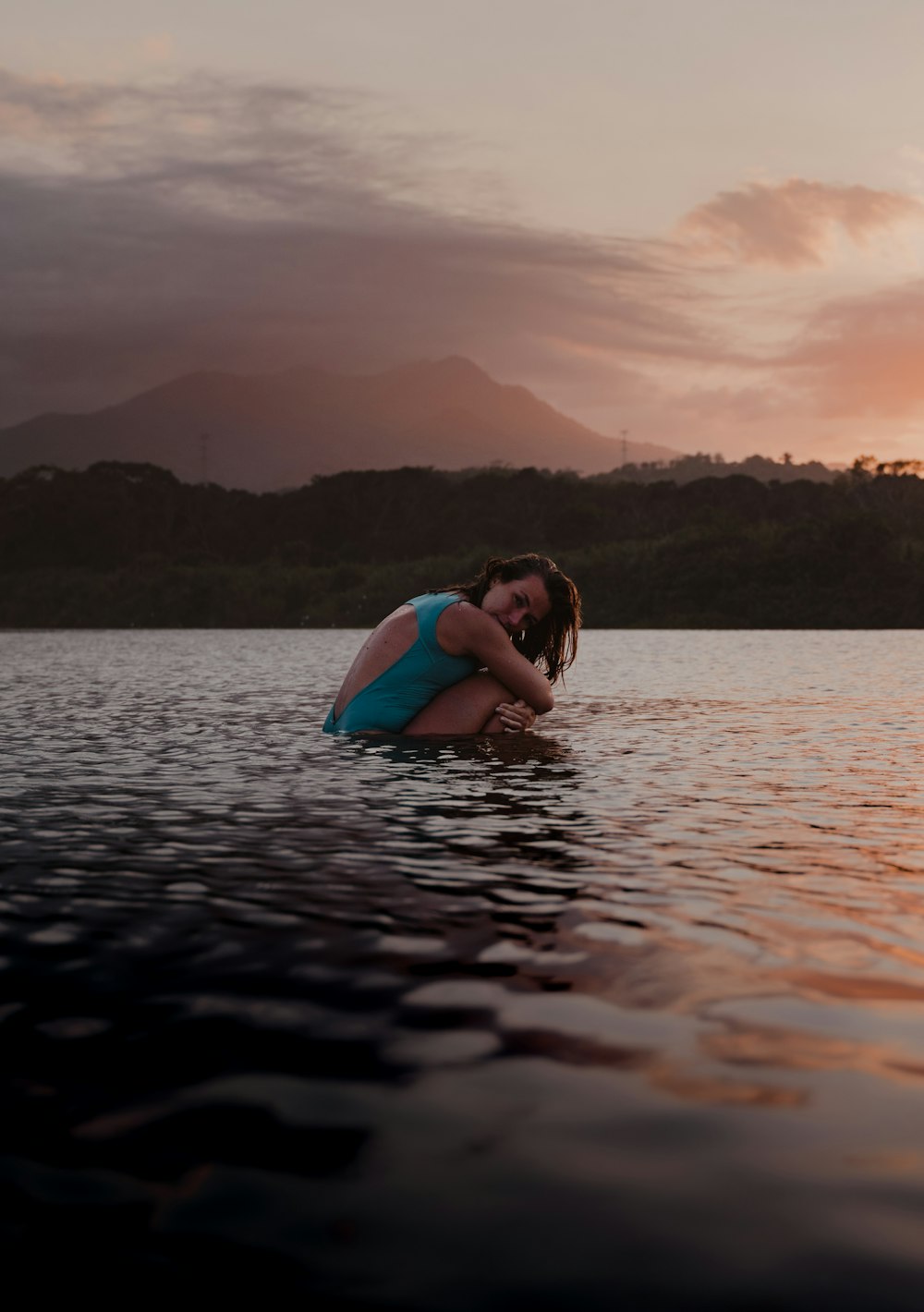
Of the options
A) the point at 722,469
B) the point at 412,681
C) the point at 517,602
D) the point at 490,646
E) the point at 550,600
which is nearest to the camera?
the point at 490,646

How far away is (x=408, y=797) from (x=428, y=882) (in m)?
2.08

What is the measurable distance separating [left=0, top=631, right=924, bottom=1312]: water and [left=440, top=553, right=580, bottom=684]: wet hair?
2.46 metres

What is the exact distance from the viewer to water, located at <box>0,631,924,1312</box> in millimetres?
2010

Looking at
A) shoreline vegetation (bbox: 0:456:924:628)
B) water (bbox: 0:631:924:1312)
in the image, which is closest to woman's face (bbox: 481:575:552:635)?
water (bbox: 0:631:924:1312)

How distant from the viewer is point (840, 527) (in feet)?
229

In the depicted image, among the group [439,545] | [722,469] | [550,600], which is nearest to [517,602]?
[550,600]

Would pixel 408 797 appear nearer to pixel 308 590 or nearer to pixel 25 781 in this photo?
pixel 25 781

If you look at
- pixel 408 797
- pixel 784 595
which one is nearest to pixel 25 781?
pixel 408 797

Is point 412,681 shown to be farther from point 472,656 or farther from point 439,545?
point 439,545

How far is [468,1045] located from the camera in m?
2.93

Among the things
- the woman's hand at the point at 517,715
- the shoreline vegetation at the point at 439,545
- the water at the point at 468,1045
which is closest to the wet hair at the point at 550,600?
the woman's hand at the point at 517,715

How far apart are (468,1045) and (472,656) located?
Result: 6.36 meters

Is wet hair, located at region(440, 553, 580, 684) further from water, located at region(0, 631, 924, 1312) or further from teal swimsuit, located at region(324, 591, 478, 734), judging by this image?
water, located at region(0, 631, 924, 1312)

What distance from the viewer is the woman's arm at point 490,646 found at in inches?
345
